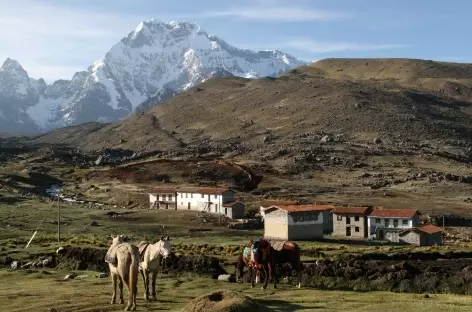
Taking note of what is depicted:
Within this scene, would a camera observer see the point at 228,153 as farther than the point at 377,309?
Yes

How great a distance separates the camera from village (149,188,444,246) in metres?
84.5

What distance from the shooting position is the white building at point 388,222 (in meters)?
91.8

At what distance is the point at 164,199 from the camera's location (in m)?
128

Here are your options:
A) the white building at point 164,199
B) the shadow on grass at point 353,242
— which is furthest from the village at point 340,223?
the white building at point 164,199

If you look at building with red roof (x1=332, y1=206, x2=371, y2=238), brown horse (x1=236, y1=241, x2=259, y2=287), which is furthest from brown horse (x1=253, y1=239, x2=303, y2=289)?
building with red roof (x1=332, y1=206, x2=371, y2=238)

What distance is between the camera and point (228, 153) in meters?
199

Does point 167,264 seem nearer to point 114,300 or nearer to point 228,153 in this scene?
point 114,300

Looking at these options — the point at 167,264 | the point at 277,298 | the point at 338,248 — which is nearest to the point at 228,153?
the point at 338,248

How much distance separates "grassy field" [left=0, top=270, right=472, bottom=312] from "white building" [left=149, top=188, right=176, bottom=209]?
288 ft

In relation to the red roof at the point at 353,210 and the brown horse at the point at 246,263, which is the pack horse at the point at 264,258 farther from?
the red roof at the point at 353,210

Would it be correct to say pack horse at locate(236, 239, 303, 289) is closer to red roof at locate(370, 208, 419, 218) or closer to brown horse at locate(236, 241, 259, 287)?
brown horse at locate(236, 241, 259, 287)

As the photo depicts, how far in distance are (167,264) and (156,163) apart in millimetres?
122720

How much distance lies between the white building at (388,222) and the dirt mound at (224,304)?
7122 cm

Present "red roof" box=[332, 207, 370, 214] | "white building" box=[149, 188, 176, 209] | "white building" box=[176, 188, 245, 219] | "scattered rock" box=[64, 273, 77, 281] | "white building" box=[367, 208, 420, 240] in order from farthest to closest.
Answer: "white building" box=[149, 188, 176, 209] < "white building" box=[176, 188, 245, 219] < "red roof" box=[332, 207, 370, 214] < "white building" box=[367, 208, 420, 240] < "scattered rock" box=[64, 273, 77, 281]
